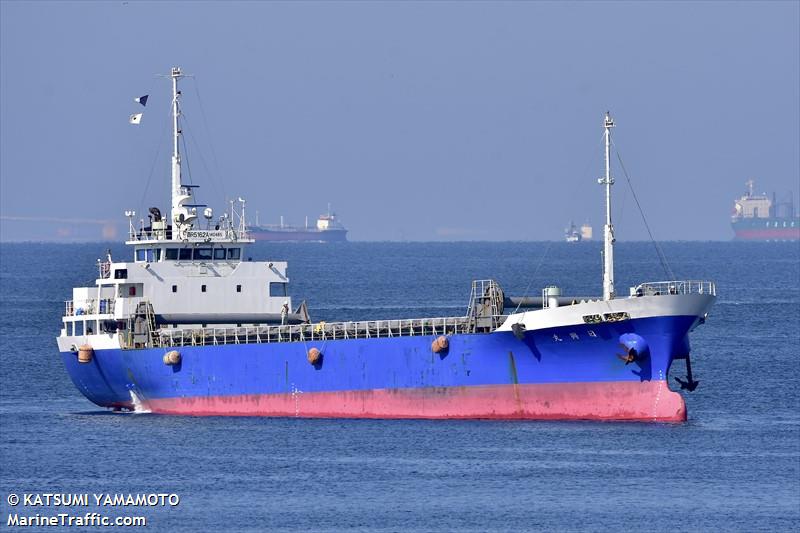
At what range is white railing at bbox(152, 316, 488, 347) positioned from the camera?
52.4 meters

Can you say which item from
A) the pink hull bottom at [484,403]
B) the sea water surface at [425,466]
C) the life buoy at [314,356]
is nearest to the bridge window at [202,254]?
the pink hull bottom at [484,403]

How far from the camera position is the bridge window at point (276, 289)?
5930 cm

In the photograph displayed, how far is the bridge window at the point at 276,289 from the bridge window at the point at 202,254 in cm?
243

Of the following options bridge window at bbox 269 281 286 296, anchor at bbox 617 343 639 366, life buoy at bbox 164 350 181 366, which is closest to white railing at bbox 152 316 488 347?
life buoy at bbox 164 350 181 366

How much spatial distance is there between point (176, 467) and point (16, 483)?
176 inches

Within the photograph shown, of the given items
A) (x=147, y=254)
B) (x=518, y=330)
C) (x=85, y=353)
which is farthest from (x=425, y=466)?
(x=147, y=254)

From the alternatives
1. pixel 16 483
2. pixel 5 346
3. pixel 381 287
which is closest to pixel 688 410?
pixel 16 483

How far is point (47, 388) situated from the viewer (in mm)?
64812

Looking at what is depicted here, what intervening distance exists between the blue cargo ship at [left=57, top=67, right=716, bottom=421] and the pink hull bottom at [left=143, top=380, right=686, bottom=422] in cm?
4

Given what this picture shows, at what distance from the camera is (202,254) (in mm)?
59062

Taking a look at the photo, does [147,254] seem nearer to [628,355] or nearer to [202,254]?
[202,254]

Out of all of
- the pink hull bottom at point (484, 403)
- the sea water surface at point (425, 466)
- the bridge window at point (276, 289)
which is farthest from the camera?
the bridge window at point (276, 289)

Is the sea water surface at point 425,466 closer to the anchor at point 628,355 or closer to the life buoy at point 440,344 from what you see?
the anchor at point 628,355

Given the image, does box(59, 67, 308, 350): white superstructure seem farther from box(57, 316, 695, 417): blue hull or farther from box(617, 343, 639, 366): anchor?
box(617, 343, 639, 366): anchor
